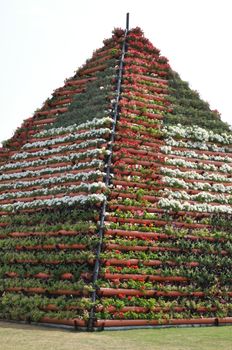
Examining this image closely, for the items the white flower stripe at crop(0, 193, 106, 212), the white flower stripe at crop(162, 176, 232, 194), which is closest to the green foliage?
the white flower stripe at crop(162, 176, 232, 194)

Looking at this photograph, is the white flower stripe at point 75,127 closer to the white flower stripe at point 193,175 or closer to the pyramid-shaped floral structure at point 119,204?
the pyramid-shaped floral structure at point 119,204

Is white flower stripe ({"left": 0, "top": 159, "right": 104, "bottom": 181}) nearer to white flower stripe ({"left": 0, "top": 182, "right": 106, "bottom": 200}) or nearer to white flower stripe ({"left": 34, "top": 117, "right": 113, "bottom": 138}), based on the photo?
white flower stripe ({"left": 0, "top": 182, "right": 106, "bottom": 200})

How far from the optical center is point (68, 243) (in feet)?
45.5

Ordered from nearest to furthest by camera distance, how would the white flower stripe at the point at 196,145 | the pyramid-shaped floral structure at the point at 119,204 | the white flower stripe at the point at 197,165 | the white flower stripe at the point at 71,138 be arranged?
the pyramid-shaped floral structure at the point at 119,204 < the white flower stripe at the point at 71,138 < the white flower stripe at the point at 197,165 < the white flower stripe at the point at 196,145

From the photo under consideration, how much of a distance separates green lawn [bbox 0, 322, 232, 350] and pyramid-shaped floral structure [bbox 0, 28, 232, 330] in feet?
2.52

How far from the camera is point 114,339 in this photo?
34.6 ft

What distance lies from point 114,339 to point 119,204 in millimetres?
4761

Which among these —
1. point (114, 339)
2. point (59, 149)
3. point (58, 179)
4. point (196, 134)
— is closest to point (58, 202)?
point (58, 179)

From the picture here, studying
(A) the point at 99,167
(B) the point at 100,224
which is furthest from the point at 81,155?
(B) the point at 100,224

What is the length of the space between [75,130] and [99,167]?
2.79 m

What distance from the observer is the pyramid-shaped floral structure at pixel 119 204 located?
1316 cm

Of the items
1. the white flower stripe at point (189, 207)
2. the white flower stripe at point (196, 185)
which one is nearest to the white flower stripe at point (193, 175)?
the white flower stripe at point (196, 185)

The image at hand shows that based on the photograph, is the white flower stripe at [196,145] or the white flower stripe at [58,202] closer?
the white flower stripe at [58,202]

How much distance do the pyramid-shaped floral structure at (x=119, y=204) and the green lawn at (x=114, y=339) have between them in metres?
0.77
